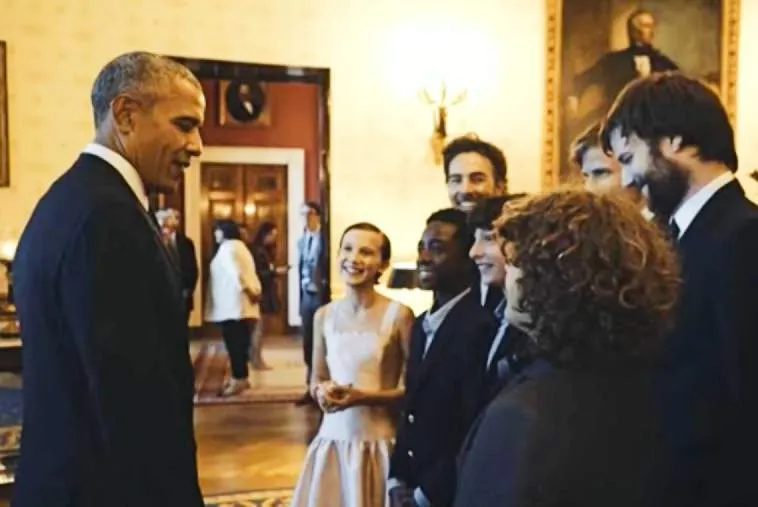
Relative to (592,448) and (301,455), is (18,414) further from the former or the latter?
(592,448)

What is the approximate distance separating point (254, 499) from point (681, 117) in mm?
2870

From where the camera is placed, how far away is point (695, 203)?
181 centimetres

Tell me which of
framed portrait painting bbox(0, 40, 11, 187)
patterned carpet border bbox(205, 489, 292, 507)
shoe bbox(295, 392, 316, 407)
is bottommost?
patterned carpet border bbox(205, 489, 292, 507)

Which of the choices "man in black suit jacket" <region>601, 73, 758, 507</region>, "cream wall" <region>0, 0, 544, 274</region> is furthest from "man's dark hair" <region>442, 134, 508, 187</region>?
"cream wall" <region>0, 0, 544, 274</region>

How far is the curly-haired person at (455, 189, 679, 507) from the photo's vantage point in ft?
3.67

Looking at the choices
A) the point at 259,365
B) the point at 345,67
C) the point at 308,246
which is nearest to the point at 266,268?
the point at 259,365

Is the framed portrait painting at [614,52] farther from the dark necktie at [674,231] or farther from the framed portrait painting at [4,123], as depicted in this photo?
the dark necktie at [674,231]

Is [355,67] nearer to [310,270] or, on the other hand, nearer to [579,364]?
[310,270]

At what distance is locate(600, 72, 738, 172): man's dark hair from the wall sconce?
11.4ft

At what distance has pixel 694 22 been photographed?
224 inches

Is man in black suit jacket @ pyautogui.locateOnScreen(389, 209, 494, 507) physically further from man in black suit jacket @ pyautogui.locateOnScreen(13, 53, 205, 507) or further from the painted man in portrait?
the painted man in portrait

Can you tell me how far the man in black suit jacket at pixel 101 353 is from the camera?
4.77ft

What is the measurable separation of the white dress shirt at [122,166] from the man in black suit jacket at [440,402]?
0.90 metres

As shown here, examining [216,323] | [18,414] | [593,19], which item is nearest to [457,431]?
[18,414]
